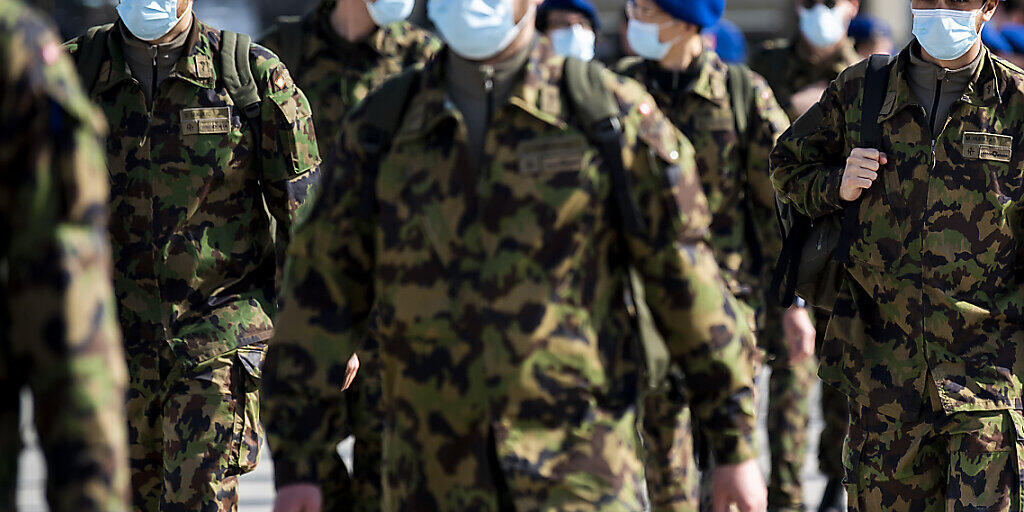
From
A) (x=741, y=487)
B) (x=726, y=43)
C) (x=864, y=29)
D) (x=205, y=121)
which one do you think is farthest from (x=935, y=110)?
(x=726, y=43)

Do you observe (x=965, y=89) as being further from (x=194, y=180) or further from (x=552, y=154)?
(x=194, y=180)

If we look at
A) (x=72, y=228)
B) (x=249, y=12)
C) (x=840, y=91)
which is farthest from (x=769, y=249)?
(x=249, y=12)

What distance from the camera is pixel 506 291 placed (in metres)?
3.42

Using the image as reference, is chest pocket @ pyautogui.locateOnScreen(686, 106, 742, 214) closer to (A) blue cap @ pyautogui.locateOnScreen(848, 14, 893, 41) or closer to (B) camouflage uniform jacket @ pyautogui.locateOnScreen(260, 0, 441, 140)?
(B) camouflage uniform jacket @ pyautogui.locateOnScreen(260, 0, 441, 140)

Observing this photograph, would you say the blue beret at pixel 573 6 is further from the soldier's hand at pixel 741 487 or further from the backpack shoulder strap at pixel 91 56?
the soldier's hand at pixel 741 487

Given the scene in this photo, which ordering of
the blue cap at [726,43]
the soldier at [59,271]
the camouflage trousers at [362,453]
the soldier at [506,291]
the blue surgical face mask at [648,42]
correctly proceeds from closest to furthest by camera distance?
the soldier at [59,271] < the soldier at [506,291] < the camouflage trousers at [362,453] < the blue surgical face mask at [648,42] < the blue cap at [726,43]

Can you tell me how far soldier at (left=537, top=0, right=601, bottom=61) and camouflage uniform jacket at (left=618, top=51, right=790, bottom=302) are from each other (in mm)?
2355

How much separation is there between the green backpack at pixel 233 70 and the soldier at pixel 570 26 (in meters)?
3.81

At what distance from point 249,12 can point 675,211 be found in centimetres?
1643

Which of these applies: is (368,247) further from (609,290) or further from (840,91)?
(840,91)

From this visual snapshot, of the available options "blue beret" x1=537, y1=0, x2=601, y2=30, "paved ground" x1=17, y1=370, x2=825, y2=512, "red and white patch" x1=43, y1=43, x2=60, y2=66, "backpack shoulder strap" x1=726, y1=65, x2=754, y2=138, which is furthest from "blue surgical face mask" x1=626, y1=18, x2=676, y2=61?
"red and white patch" x1=43, y1=43, x2=60, y2=66

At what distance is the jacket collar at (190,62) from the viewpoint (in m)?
5.20

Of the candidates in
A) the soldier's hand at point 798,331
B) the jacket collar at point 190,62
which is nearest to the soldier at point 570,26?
the soldier's hand at point 798,331

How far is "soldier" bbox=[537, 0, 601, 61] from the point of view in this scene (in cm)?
902
